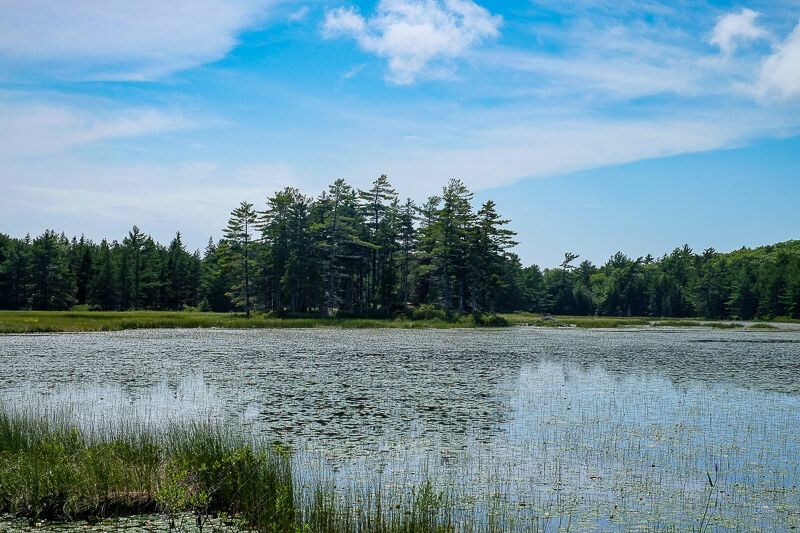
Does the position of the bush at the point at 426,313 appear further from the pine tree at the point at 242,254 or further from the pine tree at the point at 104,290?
the pine tree at the point at 104,290

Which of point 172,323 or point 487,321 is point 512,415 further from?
point 487,321

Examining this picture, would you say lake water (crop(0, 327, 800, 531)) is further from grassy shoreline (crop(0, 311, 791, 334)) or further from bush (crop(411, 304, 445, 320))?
bush (crop(411, 304, 445, 320))

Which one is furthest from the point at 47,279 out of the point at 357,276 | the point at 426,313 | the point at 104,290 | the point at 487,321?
the point at 487,321

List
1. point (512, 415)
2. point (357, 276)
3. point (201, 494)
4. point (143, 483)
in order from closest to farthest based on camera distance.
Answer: point (201, 494), point (143, 483), point (512, 415), point (357, 276)

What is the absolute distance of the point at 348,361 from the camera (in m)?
31.6

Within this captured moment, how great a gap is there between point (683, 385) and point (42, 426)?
20238 millimetres

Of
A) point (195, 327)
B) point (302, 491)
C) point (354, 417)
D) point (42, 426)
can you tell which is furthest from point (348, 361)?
point (195, 327)

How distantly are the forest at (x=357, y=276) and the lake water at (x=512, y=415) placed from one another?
39.0 meters

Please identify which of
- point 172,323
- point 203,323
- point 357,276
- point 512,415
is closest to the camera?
point 512,415

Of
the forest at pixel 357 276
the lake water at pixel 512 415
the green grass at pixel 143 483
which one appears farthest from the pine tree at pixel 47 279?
the green grass at pixel 143 483

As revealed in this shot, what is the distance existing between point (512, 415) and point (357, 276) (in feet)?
230

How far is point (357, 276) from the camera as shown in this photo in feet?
286

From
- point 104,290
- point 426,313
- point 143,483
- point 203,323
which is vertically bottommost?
point 143,483

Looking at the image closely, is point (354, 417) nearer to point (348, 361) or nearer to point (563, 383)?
point (563, 383)
